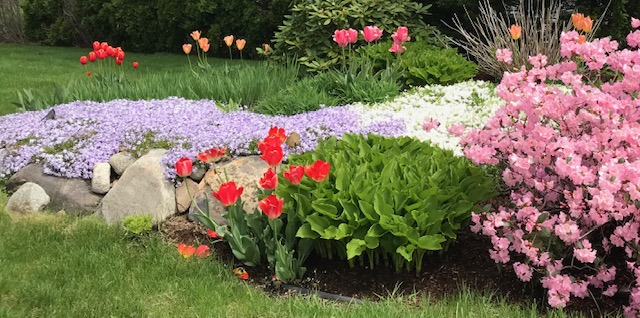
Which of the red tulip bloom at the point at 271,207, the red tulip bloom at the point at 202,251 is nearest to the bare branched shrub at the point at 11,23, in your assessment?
the red tulip bloom at the point at 202,251

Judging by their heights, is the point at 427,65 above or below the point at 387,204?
below

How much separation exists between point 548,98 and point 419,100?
3.01 metres

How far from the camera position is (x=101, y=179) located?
179 inches

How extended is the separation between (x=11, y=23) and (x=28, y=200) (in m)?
17.1

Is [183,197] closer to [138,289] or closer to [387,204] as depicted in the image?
[138,289]

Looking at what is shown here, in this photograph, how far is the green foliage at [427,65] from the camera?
6.49m

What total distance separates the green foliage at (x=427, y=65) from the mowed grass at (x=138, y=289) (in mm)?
3622

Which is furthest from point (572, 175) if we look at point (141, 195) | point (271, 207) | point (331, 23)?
point (331, 23)

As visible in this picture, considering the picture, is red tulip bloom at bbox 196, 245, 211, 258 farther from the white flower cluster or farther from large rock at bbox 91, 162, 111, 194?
the white flower cluster

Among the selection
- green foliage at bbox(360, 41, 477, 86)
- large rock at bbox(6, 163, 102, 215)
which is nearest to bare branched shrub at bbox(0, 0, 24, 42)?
green foliage at bbox(360, 41, 477, 86)

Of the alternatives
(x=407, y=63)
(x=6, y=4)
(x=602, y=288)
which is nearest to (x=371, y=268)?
(x=602, y=288)

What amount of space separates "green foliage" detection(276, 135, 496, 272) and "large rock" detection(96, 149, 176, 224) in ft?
3.65

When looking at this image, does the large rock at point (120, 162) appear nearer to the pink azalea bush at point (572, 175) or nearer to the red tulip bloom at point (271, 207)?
the red tulip bloom at point (271, 207)

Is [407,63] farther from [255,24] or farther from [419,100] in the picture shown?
[255,24]
